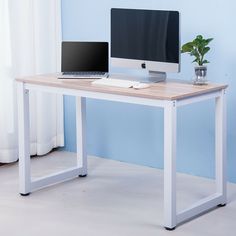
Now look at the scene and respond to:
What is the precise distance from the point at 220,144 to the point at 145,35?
0.75 m

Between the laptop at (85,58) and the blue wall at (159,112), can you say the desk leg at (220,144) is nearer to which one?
the blue wall at (159,112)

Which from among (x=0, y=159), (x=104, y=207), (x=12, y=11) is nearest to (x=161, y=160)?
(x=104, y=207)

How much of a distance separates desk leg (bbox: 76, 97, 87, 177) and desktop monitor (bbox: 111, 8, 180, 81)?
17.6 inches

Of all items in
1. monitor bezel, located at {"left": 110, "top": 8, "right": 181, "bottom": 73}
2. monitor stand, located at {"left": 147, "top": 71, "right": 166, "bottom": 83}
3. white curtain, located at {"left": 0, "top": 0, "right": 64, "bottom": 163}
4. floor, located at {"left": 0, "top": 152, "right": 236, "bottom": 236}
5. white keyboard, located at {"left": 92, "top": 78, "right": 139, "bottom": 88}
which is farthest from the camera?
white curtain, located at {"left": 0, "top": 0, "right": 64, "bottom": 163}

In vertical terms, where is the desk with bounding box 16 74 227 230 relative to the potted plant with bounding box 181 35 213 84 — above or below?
below

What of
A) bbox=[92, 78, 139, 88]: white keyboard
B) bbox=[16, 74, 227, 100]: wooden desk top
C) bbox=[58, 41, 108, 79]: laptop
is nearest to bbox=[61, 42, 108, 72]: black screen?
bbox=[58, 41, 108, 79]: laptop

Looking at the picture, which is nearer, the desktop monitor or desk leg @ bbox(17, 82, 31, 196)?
the desktop monitor

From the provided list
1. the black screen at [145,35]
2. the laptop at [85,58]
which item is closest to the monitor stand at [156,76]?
the black screen at [145,35]

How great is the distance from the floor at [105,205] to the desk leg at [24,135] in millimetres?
80

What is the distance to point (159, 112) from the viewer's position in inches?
167

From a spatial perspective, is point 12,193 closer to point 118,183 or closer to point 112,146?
point 118,183

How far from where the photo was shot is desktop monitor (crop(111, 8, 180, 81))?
3.50m

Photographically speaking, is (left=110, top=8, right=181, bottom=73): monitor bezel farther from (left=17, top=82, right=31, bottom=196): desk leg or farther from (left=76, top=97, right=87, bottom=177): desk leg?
(left=17, top=82, right=31, bottom=196): desk leg

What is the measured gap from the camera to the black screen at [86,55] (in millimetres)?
3811
